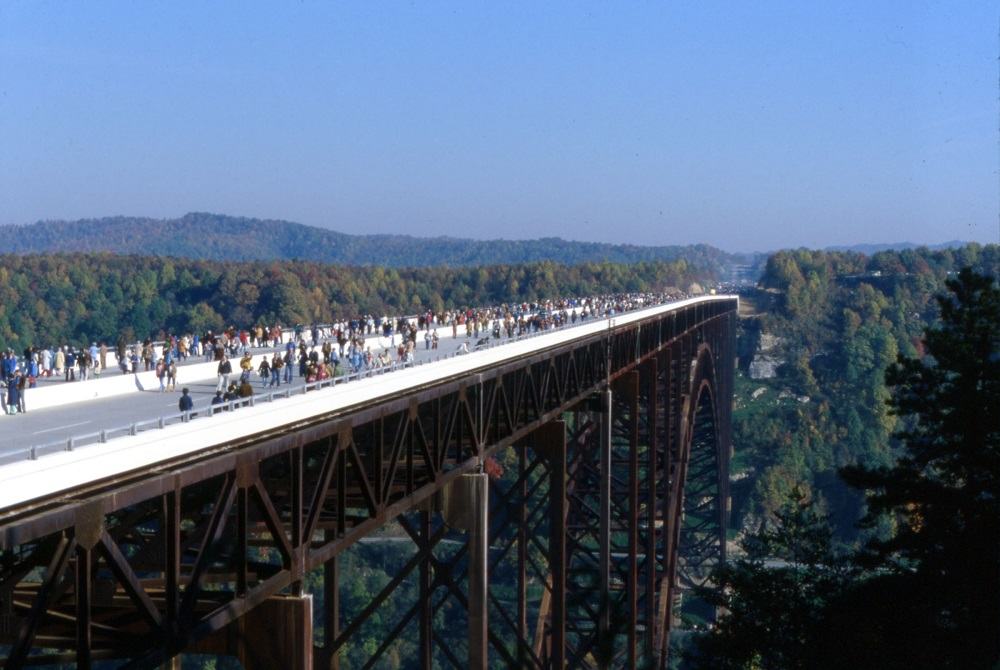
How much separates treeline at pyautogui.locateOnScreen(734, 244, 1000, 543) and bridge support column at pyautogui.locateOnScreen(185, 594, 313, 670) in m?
64.2

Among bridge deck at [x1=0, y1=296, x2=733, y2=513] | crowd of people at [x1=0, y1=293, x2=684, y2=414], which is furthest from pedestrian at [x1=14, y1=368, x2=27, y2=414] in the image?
bridge deck at [x1=0, y1=296, x2=733, y2=513]

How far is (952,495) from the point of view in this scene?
1744cm

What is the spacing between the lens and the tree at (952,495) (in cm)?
1523

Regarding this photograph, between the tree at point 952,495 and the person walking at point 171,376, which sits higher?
the person walking at point 171,376

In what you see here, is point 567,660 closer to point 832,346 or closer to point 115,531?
point 115,531

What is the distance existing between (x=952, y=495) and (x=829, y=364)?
118 m

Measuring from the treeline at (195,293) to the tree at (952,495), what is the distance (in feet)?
154

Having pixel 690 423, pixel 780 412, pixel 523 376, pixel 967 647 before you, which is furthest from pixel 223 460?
pixel 780 412

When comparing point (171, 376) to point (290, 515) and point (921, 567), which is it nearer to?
point (290, 515)

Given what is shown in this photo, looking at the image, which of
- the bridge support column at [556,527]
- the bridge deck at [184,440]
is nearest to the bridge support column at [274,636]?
the bridge deck at [184,440]

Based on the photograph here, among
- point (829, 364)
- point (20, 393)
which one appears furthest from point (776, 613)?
point (829, 364)

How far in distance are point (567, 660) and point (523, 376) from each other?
845 cm

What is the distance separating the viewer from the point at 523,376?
63.9 feet

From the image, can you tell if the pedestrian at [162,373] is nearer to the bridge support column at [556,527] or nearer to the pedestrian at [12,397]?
the pedestrian at [12,397]
